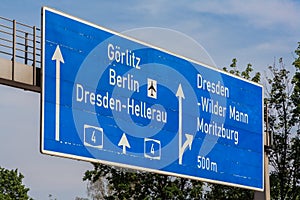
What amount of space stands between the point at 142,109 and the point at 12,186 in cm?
6828

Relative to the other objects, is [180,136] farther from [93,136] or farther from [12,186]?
[12,186]

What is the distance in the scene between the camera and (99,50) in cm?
1667

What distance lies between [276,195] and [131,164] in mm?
23921

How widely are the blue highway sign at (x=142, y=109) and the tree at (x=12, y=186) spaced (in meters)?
64.1

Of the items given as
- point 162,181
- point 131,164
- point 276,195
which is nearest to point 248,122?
point 131,164

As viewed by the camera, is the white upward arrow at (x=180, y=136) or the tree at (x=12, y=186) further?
the tree at (x=12, y=186)

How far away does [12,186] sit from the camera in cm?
8419

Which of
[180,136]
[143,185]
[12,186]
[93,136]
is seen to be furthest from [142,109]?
[12,186]

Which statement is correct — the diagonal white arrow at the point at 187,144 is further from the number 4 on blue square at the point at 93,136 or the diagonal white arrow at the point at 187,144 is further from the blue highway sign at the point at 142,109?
the number 4 on blue square at the point at 93,136

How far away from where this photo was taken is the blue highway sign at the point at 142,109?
15.7 metres

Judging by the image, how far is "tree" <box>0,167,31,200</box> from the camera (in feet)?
275

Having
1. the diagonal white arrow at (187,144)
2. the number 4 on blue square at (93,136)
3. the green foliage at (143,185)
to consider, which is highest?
the green foliage at (143,185)

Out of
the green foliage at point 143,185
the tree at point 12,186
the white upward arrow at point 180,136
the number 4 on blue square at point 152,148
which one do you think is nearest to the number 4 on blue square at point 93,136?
the number 4 on blue square at point 152,148

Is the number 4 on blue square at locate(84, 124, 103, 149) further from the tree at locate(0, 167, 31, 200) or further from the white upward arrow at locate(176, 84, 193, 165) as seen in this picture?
the tree at locate(0, 167, 31, 200)
